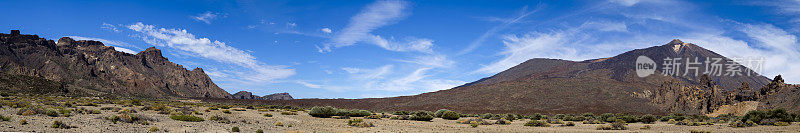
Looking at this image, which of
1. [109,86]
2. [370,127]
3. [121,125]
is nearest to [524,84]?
[370,127]

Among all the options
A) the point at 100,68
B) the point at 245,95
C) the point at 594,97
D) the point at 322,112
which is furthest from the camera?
the point at 245,95

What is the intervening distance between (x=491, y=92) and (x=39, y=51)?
133958mm

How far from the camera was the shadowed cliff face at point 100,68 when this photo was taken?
113562mm

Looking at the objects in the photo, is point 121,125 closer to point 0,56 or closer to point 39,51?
point 0,56

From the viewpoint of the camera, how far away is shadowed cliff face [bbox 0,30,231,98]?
113562mm

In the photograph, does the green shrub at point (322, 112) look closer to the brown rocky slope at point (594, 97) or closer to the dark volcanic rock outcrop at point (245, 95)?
the brown rocky slope at point (594, 97)

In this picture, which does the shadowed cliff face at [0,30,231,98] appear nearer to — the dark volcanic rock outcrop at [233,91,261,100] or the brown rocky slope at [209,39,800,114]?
the dark volcanic rock outcrop at [233,91,261,100]

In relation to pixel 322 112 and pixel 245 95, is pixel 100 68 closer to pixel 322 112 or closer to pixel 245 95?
pixel 245 95

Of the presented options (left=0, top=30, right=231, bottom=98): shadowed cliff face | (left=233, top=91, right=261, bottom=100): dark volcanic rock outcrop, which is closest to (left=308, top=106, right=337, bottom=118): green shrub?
(left=0, top=30, right=231, bottom=98): shadowed cliff face

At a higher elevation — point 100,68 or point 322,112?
point 100,68

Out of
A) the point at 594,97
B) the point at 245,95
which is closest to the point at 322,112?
the point at 594,97

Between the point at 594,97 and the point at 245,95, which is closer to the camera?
the point at 594,97

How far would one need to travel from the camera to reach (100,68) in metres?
134

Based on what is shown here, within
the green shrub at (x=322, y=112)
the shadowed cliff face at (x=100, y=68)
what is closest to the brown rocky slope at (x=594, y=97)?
the green shrub at (x=322, y=112)
